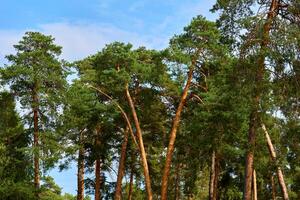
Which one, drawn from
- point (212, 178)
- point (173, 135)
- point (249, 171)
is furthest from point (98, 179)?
point (249, 171)

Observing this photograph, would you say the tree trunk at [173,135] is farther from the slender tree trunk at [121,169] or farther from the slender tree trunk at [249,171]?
the slender tree trunk at [249,171]

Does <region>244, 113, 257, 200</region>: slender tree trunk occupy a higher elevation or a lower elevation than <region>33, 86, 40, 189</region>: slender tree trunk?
lower

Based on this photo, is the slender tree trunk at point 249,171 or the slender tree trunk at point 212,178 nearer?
the slender tree trunk at point 249,171

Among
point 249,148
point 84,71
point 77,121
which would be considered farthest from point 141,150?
point 249,148

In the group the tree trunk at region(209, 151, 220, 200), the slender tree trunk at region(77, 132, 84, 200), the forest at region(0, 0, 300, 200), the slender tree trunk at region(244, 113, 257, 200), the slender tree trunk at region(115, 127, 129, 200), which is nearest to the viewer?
the slender tree trunk at region(244, 113, 257, 200)

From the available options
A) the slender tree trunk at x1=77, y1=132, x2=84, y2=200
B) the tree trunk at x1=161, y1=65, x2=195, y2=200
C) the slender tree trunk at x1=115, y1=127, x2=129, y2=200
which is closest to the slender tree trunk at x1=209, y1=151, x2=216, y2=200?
the tree trunk at x1=161, y1=65, x2=195, y2=200

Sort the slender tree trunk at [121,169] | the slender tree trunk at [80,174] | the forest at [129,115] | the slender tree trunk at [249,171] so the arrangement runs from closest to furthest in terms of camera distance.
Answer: the slender tree trunk at [249,171]
the forest at [129,115]
the slender tree trunk at [121,169]
the slender tree trunk at [80,174]

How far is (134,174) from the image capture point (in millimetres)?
40094

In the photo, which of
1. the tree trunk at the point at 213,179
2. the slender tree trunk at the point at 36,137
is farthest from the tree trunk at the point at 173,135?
the slender tree trunk at the point at 36,137

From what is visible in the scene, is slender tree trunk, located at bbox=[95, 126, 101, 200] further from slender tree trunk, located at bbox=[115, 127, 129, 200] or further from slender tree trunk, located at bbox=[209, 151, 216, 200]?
slender tree trunk, located at bbox=[209, 151, 216, 200]

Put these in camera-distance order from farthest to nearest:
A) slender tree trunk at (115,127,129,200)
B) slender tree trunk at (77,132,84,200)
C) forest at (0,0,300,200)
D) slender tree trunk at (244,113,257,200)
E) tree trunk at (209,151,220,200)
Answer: slender tree trunk at (77,132,84,200), slender tree trunk at (115,127,129,200), tree trunk at (209,151,220,200), forest at (0,0,300,200), slender tree trunk at (244,113,257,200)

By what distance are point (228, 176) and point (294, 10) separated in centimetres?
2706

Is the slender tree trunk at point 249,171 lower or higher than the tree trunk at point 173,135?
lower

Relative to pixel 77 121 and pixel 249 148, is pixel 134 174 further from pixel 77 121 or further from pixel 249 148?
pixel 249 148
